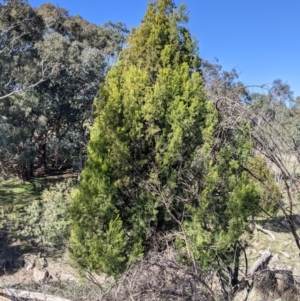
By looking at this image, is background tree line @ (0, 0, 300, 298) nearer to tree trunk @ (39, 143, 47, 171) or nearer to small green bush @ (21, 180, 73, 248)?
small green bush @ (21, 180, 73, 248)

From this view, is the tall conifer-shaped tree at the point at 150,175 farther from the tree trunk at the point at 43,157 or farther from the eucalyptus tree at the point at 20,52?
the tree trunk at the point at 43,157

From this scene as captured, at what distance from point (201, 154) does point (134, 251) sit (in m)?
1.79

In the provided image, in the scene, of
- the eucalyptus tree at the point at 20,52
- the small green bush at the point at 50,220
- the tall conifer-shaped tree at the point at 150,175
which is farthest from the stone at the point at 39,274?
the eucalyptus tree at the point at 20,52

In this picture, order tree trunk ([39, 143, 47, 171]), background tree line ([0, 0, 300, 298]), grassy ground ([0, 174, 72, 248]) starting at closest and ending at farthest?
background tree line ([0, 0, 300, 298]) → grassy ground ([0, 174, 72, 248]) → tree trunk ([39, 143, 47, 171])

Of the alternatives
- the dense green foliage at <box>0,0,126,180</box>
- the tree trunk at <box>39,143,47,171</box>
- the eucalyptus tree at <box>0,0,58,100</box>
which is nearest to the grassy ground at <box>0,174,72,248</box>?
the dense green foliage at <box>0,0,126,180</box>

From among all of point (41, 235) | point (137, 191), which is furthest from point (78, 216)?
point (41, 235)

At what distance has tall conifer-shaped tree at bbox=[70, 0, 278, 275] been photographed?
5.53 metres

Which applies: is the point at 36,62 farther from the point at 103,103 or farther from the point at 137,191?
the point at 137,191

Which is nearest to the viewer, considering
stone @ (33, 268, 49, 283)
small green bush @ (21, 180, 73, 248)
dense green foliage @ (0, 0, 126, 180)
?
stone @ (33, 268, 49, 283)

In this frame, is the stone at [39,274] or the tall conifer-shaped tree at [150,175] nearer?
the tall conifer-shaped tree at [150,175]

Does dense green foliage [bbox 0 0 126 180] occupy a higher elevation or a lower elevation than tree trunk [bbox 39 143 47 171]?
higher

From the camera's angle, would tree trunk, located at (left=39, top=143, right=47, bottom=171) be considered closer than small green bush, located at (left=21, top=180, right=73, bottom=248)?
No

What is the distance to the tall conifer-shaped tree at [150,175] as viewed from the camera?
5.53 m

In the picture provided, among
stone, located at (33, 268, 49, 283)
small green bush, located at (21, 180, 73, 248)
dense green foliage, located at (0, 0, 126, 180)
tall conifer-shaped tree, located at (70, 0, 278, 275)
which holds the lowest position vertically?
stone, located at (33, 268, 49, 283)
